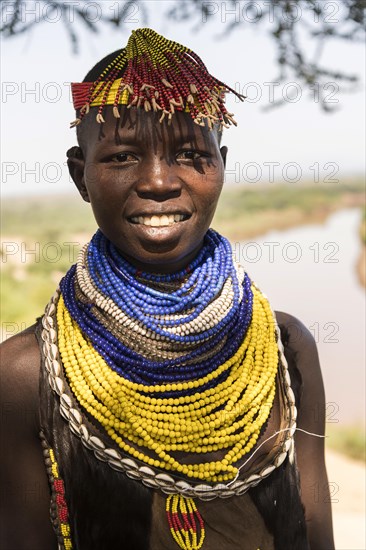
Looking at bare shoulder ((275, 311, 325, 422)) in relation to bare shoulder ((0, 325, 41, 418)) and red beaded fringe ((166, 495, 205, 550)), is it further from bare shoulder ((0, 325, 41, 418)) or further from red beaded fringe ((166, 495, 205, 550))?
bare shoulder ((0, 325, 41, 418))

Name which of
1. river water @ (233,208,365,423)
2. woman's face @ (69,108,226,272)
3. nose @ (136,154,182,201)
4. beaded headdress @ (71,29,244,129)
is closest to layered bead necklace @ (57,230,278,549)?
Answer: woman's face @ (69,108,226,272)

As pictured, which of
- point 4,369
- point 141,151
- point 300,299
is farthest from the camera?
point 300,299

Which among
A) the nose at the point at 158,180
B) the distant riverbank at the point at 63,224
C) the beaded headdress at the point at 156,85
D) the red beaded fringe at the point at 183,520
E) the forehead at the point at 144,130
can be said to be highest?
the distant riverbank at the point at 63,224

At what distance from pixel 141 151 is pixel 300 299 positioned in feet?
35.0

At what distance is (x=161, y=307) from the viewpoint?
182 cm

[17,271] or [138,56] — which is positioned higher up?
[17,271]

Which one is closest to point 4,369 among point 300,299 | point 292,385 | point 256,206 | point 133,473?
point 133,473

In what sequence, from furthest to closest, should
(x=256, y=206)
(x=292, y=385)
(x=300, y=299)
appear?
(x=256, y=206) → (x=300, y=299) → (x=292, y=385)

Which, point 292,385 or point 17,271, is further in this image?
point 17,271

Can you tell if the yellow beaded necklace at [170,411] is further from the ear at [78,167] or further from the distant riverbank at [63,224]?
the distant riverbank at [63,224]

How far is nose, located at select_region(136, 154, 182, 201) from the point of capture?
172 cm

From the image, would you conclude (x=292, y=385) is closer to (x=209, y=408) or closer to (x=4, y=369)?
(x=209, y=408)

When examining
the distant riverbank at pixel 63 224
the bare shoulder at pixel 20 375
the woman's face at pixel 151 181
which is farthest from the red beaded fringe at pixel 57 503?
the distant riverbank at pixel 63 224

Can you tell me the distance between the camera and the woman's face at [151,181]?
5.68 ft
